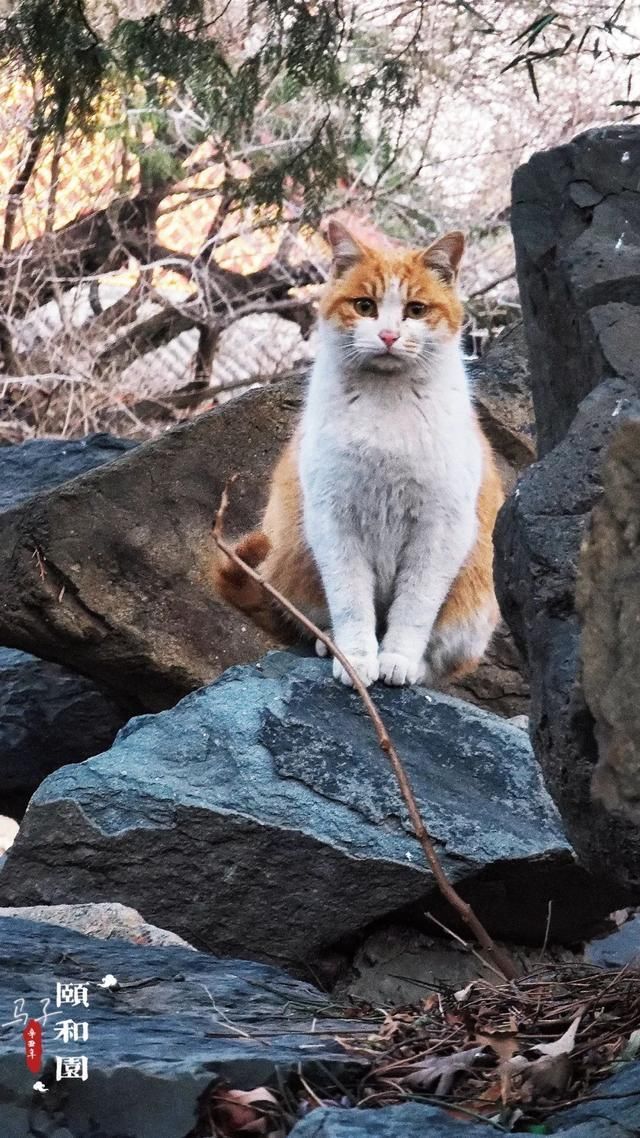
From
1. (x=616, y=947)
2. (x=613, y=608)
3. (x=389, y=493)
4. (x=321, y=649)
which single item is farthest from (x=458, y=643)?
(x=613, y=608)

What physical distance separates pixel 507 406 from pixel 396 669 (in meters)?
2.18

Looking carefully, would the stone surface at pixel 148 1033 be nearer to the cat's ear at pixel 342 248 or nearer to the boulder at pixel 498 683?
the cat's ear at pixel 342 248

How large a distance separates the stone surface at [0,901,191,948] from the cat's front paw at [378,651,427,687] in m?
1.19

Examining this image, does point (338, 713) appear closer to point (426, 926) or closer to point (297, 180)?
point (426, 926)

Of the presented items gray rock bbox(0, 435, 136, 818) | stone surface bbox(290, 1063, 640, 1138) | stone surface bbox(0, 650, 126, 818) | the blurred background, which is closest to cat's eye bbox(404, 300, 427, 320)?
gray rock bbox(0, 435, 136, 818)

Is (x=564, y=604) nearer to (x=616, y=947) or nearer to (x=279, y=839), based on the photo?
(x=279, y=839)

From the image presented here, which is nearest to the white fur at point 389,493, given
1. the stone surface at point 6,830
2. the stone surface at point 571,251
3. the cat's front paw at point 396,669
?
the cat's front paw at point 396,669

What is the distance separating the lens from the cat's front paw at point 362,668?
4.16m

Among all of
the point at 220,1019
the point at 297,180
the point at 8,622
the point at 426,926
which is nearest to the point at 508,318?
the point at 297,180

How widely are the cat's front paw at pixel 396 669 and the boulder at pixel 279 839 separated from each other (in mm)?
286

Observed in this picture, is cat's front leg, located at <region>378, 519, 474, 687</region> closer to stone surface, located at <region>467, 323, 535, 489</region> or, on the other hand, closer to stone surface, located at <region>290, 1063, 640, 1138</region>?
stone surface, located at <region>467, 323, 535, 489</region>

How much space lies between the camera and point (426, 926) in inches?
154

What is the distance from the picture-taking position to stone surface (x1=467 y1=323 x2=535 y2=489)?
601 cm

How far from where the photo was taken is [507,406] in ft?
20.0
